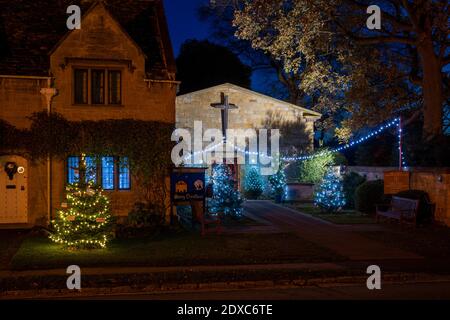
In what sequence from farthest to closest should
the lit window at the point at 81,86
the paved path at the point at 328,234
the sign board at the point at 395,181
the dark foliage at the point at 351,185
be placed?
the dark foliage at the point at 351,185 → the sign board at the point at 395,181 → the lit window at the point at 81,86 → the paved path at the point at 328,234

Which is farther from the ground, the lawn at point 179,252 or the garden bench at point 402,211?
Answer: the garden bench at point 402,211

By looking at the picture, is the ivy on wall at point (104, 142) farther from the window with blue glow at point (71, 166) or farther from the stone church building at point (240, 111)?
the stone church building at point (240, 111)

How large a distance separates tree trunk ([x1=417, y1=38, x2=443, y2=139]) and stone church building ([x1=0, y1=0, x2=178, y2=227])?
11.0 metres

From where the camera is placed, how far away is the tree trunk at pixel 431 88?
901 inches

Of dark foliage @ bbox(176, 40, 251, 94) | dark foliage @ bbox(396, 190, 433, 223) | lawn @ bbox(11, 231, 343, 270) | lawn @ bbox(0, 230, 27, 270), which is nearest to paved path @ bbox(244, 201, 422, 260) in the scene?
lawn @ bbox(11, 231, 343, 270)

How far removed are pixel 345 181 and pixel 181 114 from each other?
363 inches

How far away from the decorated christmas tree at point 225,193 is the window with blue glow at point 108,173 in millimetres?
3996

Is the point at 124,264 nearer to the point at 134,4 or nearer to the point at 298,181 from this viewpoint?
the point at 134,4

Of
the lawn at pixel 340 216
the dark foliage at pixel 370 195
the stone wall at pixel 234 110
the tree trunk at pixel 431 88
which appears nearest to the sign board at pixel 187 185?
the lawn at pixel 340 216

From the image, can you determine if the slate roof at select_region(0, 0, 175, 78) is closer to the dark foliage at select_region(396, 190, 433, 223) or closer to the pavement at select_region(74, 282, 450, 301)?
the dark foliage at select_region(396, 190, 433, 223)

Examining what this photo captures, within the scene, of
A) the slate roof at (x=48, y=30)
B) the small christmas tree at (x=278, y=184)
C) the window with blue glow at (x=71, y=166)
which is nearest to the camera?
the slate roof at (x=48, y=30)

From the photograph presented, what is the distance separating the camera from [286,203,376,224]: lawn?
20.4 m

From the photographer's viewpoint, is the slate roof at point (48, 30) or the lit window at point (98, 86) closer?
the slate roof at point (48, 30)

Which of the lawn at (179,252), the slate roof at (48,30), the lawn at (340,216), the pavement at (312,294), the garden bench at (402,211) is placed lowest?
the pavement at (312,294)
